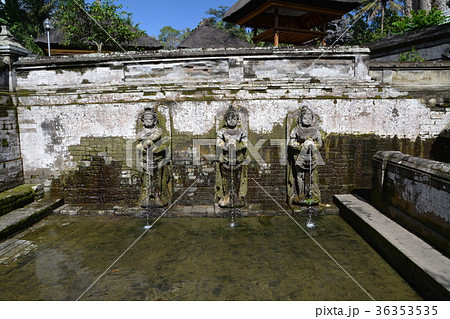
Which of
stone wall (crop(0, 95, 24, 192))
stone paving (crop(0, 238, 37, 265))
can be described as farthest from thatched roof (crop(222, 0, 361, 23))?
stone paving (crop(0, 238, 37, 265))

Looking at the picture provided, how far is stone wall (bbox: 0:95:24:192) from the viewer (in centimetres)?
653

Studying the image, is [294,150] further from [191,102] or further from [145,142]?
[145,142]

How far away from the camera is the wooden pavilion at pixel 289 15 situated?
10.4 m

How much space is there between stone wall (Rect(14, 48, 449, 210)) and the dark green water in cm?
122

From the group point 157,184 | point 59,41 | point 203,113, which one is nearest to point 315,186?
point 203,113

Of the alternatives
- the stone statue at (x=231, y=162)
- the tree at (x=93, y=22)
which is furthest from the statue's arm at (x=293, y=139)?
the tree at (x=93, y=22)

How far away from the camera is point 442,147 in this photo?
22.1 ft

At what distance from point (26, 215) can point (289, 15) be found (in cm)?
1169

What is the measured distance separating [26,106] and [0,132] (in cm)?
86

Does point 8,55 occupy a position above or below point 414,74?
above

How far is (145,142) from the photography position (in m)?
6.32

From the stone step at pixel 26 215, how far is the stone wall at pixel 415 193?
23.0 feet

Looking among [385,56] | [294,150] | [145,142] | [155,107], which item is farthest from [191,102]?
[385,56]

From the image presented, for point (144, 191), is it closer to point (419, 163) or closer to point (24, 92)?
point (24, 92)
